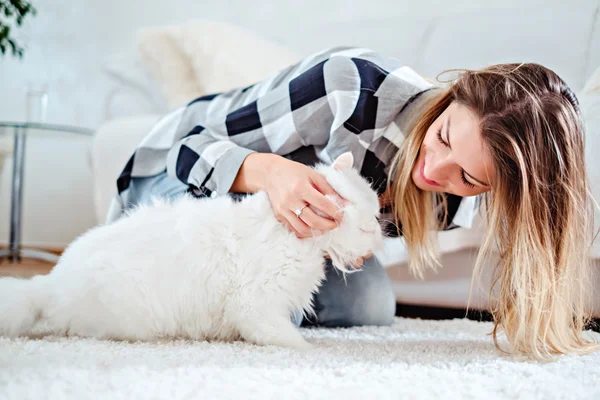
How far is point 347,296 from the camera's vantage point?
1416 millimetres

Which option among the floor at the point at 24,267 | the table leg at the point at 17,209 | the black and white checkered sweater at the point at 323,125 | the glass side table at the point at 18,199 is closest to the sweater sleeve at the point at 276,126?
the black and white checkered sweater at the point at 323,125

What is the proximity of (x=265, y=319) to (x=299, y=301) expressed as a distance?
0.33 ft

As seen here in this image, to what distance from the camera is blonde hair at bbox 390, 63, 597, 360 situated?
1007 mm

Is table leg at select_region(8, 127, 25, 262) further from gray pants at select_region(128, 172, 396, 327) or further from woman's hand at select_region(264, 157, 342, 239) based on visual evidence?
woman's hand at select_region(264, 157, 342, 239)

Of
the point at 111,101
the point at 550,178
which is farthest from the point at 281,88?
the point at 111,101

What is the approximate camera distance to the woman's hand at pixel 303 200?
102 centimetres

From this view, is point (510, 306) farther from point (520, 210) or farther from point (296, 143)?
point (296, 143)

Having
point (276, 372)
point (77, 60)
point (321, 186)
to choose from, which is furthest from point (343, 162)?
point (77, 60)

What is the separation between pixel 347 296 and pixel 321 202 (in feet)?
1.56

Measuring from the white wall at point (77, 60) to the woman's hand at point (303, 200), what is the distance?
5.92 feet

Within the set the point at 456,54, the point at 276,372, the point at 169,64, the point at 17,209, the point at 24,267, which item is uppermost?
the point at 456,54

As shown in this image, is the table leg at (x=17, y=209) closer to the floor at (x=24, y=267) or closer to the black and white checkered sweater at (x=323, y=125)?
the floor at (x=24, y=267)

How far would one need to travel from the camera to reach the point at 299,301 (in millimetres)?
1082

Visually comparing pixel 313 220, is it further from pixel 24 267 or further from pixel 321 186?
pixel 24 267
